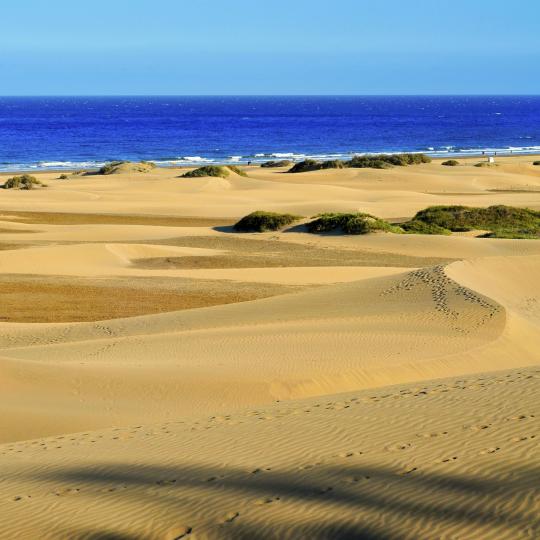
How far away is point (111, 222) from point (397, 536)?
28.8 m

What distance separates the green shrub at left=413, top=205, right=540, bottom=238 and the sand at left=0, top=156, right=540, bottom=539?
12.4 ft

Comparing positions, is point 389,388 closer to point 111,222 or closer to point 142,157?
point 111,222

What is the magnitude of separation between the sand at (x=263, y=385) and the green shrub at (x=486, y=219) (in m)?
3.78

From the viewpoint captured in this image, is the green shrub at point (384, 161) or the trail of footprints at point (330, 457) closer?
the trail of footprints at point (330, 457)

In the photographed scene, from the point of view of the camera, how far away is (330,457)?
24.4ft

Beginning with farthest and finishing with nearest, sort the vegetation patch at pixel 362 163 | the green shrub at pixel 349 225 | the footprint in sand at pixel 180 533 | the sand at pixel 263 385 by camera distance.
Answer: the vegetation patch at pixel 362 163, the green shrub at pixel 349 225, the sand at pixel 263 385, the footprint in sand at pixel 180 533

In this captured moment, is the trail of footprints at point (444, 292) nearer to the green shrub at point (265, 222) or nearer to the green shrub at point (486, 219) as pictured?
the green shrub at point (265, 222)

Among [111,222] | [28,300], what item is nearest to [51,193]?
[111,222]

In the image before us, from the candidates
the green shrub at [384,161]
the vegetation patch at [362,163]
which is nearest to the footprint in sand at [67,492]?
the vegetation patch at [362,163]

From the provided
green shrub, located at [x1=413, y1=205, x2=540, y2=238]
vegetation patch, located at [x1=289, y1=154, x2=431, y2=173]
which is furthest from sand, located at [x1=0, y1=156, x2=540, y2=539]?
vegetation patch, located at [x1=289, y1=154, x2=431, y2=173]

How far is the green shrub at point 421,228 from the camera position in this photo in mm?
29516

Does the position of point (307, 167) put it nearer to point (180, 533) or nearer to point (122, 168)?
point (122, 168)

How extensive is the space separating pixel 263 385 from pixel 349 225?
54.2 feet

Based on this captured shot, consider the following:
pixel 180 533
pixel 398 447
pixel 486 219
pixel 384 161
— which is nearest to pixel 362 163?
pixel 384 161
